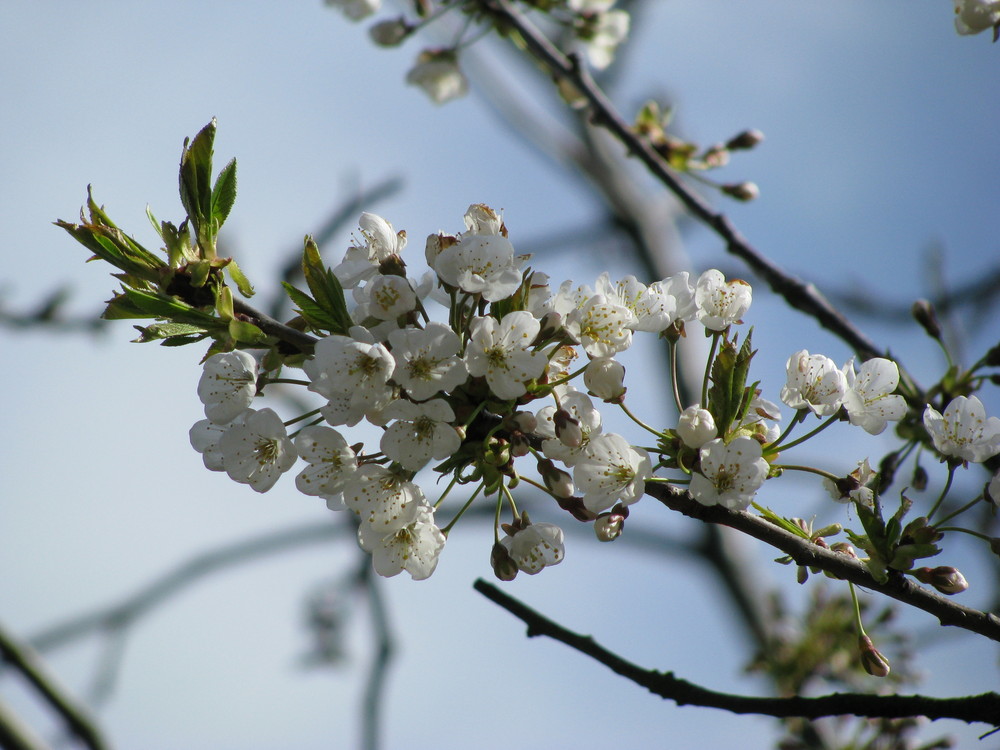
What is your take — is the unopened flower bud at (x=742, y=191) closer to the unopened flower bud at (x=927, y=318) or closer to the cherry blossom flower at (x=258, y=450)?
the unopened flower bud at (x=927, y=318)

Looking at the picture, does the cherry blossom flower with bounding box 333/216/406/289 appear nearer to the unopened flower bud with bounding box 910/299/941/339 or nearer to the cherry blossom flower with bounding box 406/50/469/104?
the unopened flower bud with bounding box 910/299/941/339

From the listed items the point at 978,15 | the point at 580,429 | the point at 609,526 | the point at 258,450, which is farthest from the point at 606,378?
the point at 978,15

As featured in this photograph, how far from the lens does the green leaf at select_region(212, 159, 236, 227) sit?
1.34 meters

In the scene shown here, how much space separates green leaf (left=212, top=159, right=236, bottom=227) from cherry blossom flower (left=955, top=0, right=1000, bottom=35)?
1792mm

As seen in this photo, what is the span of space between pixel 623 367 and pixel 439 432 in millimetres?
361

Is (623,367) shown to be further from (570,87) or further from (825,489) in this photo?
(570,87)

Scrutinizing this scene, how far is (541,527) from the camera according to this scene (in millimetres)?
1439

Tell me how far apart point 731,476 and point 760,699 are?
1.54 ft

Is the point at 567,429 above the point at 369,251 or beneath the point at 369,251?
beneath

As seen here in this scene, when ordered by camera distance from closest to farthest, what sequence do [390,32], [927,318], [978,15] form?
1. [978,15]
2. [927,318]
3. [390,32]

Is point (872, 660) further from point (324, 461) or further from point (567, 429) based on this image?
point (324, 461)

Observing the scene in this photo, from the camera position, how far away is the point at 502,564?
146 cm

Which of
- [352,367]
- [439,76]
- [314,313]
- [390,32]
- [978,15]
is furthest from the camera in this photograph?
[439,76]

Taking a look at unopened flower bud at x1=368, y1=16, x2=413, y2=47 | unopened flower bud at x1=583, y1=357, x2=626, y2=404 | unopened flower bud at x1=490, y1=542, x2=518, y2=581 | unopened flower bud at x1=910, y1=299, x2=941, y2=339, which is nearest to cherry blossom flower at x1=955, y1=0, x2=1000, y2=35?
unopened flower bud at x1=910, y1=299, x2=941, y2=339
